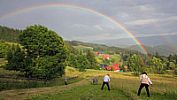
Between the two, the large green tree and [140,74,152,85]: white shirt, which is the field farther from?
the large green tree

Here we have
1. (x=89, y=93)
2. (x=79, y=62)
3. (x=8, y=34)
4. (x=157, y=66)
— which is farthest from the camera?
(x=8, y=34)

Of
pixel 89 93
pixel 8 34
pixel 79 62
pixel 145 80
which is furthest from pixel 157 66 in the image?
pixel 8 34

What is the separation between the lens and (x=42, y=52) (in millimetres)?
56750

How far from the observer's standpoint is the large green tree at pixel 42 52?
179 feet

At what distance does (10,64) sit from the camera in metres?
61.1

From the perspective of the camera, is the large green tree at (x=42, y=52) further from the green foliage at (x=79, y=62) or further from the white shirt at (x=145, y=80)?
the green foliage at (x=79, y=62)

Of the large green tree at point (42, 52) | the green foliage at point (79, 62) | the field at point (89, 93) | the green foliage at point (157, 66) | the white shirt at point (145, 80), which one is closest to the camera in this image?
the field at point (89, 93)

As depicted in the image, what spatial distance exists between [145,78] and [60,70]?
3953cm

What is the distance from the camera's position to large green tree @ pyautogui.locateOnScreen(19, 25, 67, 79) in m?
54.6

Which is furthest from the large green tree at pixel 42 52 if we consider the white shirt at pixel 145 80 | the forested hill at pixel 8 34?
the forested hill at pixel 8 34

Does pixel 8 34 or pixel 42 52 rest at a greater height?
pixel 8 34

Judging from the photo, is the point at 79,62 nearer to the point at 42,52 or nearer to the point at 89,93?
the point at 42,52

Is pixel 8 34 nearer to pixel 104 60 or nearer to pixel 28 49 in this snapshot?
pixel 104 60

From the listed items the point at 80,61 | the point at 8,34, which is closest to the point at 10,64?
the point at 80,61
